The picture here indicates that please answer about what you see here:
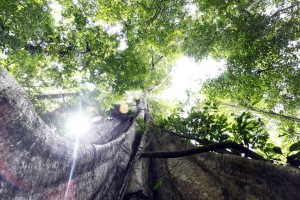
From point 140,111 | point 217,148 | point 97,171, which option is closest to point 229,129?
point 217,148

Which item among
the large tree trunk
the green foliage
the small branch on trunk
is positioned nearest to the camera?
the large tree trunk

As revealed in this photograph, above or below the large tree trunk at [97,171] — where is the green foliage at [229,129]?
above

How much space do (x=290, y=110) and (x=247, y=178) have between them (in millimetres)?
7320

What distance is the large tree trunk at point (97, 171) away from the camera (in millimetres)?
1379

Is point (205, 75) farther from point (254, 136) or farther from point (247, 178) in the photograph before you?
point (247, 178)

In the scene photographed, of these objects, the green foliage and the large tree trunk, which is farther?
the green foliage

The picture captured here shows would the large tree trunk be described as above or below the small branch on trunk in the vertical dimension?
below

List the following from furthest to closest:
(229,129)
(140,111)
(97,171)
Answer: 1. (140,111)
2. (229,129)
3. (97,171)

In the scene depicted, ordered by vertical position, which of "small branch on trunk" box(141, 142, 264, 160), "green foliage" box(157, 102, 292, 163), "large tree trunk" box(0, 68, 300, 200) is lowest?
"large tree trunk" box(0, 68, 300, 200)

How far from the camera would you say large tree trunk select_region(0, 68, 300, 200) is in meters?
1.38

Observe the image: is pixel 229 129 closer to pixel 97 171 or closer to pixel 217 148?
pixel 217 148

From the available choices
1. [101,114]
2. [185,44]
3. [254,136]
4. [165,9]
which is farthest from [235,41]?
[101,114]

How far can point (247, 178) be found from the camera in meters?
2.27

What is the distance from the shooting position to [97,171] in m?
2.66
